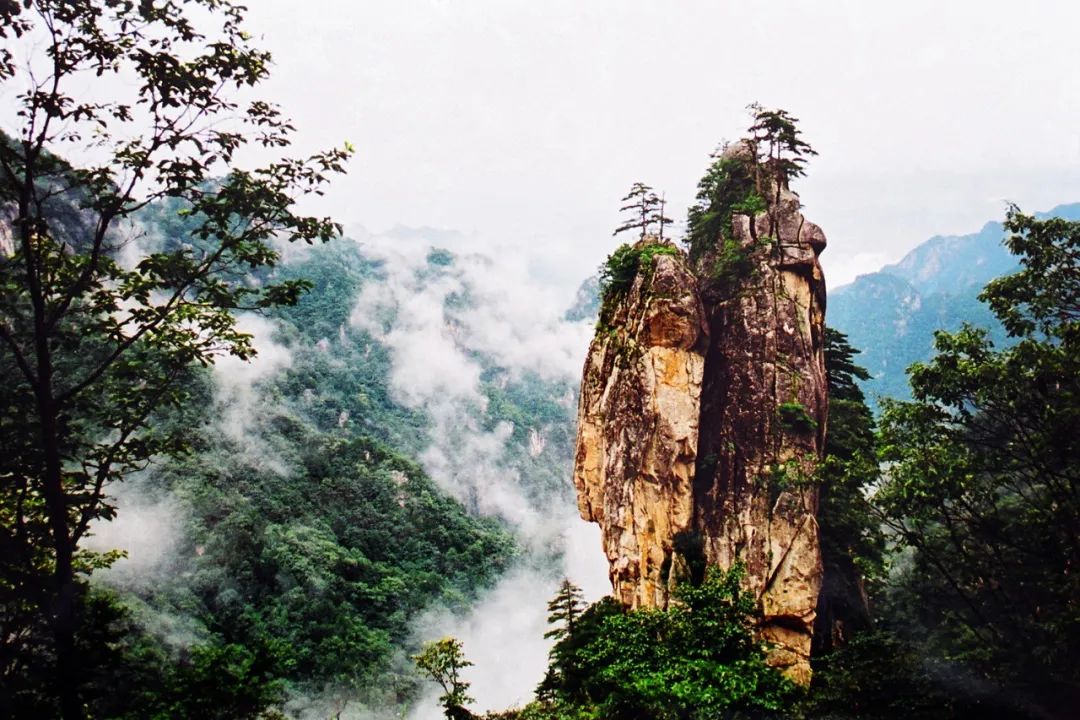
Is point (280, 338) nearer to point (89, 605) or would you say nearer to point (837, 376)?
point (837, 376)

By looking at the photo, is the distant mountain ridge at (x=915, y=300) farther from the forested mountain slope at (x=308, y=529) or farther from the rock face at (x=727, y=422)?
the rock face at (x=727, y=422)

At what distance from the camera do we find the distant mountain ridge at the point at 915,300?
331ft

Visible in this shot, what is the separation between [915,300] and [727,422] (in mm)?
118044

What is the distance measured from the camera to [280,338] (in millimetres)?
151000

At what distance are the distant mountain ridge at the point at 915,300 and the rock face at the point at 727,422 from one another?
78.2m

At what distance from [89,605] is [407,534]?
315 ft

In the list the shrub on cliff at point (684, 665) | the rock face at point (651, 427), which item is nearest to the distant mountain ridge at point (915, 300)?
the rock face at point (651, 427)

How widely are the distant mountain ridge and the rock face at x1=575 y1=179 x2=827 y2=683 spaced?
78.2m

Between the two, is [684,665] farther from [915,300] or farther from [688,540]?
[915,300]

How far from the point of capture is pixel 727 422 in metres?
22.8

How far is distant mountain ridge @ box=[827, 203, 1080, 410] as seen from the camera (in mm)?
100812

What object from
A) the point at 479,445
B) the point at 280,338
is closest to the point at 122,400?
the point at 280,338

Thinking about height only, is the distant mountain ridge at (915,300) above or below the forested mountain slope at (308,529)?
above

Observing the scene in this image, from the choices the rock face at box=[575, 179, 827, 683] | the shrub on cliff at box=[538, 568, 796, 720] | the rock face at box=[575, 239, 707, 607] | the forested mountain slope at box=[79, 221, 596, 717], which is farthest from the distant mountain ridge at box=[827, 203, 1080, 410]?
the shrub on cliff at box=[538, 568, 796, 720]
